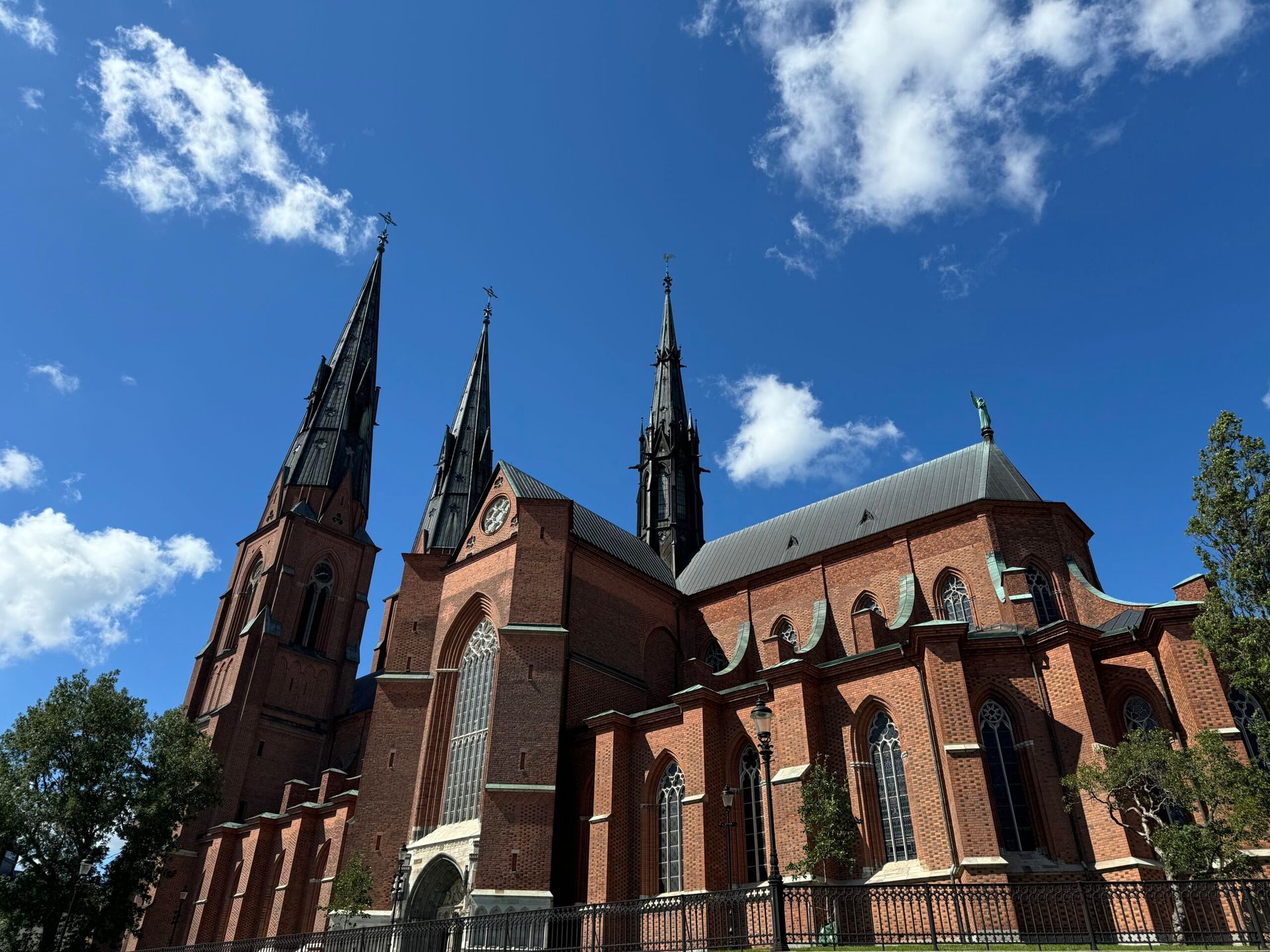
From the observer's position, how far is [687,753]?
23641 mm

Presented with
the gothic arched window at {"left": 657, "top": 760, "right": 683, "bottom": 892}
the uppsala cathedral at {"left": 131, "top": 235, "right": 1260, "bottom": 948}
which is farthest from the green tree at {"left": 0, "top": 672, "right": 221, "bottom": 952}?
the gothic arched window at {"left": 657, "top": 760, "right": 683, "bottom": 892}

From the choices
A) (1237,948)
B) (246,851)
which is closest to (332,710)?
(246,851)

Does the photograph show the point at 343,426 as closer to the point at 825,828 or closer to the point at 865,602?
the point at 865,602

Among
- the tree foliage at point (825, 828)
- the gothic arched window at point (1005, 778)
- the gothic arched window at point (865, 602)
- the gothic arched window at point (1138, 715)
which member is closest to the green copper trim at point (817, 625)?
the gothic arched window at point (865, 602)

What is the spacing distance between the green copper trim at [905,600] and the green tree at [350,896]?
1760cm

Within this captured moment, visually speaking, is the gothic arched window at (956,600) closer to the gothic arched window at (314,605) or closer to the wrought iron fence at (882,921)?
the wrought iron fence at (882,921)

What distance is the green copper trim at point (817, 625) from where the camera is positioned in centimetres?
2769

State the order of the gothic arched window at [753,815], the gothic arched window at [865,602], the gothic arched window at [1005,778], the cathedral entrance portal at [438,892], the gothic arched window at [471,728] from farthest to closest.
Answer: the gothic arched window at [865,602] → the gothic arched window at [471,728] → the cathedral entrance portal at [438,892] → the gothic arched window at [753,815] → the gothic arched window at [1005,778]

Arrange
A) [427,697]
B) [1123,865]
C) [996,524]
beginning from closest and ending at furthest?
[1123,865] → [996,524] → [427,697]

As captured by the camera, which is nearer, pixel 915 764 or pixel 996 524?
pixel 915 764

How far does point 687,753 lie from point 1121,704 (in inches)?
445

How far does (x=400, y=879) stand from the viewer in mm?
24391

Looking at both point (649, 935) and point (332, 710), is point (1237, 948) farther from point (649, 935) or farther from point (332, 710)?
point (332, 710)

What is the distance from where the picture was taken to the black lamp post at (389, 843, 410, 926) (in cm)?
2422
